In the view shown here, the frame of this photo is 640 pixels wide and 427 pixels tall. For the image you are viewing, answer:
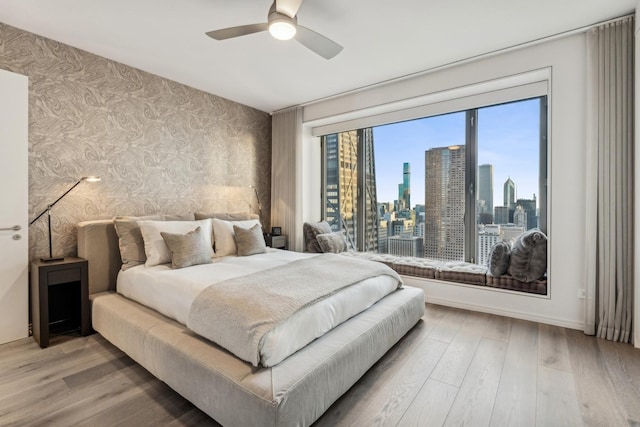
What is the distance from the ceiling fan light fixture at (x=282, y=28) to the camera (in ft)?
6.80

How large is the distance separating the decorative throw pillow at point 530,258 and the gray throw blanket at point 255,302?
1672 mm

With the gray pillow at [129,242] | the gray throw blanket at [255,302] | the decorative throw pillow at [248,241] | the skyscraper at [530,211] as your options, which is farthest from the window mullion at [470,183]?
the gray pillow at [129,242]

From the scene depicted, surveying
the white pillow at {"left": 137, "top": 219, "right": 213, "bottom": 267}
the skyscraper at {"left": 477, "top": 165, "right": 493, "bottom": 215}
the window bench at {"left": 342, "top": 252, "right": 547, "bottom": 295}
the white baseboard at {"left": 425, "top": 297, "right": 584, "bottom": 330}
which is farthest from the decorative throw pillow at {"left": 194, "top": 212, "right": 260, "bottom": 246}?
the skyscraper at {"left": 477, "top": 165, "right": 493, "bottom": 215}

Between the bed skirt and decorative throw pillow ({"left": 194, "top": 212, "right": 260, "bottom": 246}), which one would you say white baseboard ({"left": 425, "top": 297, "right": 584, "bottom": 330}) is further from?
decorative throw pillow ({"left": 194, "top": 212, "right": 260, "bottom": 246})

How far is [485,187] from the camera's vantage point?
3.70 meters

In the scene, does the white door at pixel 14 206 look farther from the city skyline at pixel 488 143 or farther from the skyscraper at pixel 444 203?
the skyscraper at pixel 444 203

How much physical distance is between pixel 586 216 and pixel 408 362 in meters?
2.09

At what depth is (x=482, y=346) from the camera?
2533mm

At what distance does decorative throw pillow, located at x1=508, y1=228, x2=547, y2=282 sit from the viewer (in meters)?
3.02

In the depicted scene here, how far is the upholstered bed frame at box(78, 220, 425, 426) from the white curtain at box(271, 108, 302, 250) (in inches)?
96.0

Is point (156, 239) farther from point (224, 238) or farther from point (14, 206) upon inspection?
point (14, 206)

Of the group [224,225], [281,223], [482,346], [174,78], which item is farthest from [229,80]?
[482,346]

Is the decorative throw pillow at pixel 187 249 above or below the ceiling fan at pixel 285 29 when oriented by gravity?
below

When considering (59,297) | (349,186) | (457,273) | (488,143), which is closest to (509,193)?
(488,143)
